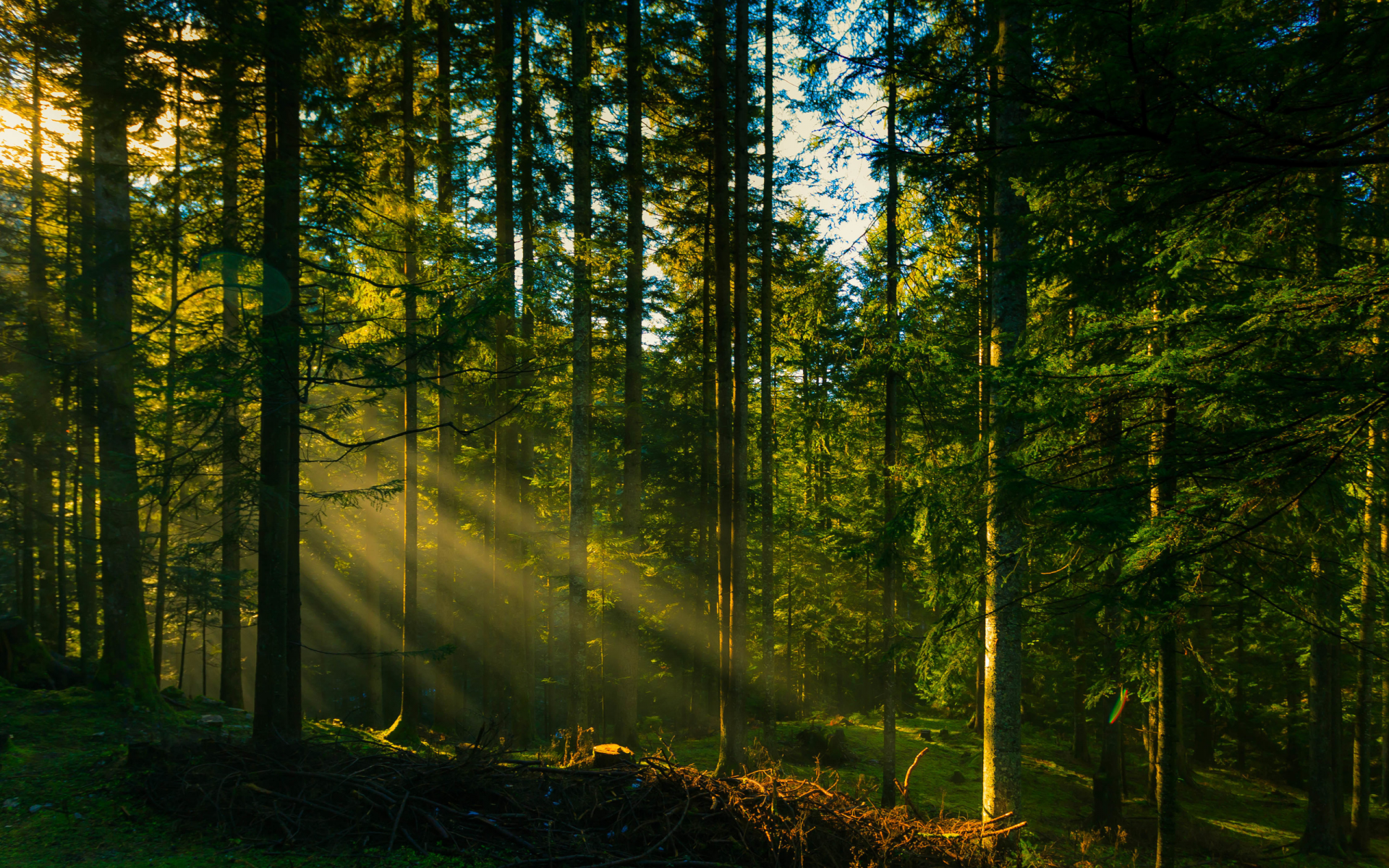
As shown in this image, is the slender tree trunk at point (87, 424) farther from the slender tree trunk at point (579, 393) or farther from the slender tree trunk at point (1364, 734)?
the slender tree trunk at point (1364, 734)

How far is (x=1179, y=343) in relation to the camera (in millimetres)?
4895

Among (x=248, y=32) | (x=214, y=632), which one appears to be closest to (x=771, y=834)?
(x=248, y=32)

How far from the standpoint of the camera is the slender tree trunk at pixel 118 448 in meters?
8.66

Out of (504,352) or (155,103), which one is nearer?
(155,103)

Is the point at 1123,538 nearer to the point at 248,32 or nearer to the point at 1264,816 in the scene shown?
the point at 248,32

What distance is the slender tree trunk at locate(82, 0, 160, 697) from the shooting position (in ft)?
28.4

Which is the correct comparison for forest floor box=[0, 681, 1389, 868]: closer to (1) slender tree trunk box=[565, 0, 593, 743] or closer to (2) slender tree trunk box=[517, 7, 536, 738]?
(1) slender tree trunk box=[565, 0, 593, 743]

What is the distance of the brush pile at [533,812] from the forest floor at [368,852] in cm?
21

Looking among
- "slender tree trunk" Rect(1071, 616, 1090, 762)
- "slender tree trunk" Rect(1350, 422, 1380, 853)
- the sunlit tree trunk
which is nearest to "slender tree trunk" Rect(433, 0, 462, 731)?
the sunlit tree trunk

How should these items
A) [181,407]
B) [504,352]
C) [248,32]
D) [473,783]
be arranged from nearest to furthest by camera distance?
[473,783], [248,32], [181,407], [504,352]

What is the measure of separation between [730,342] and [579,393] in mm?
2861

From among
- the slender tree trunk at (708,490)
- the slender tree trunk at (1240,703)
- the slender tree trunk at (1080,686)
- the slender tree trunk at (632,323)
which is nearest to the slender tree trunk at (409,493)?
the slender tree trunk at (632,323)

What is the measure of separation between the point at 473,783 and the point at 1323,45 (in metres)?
7.64

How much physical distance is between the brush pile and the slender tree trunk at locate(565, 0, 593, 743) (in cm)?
442
